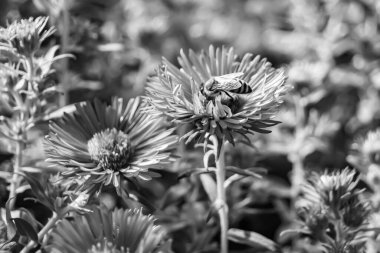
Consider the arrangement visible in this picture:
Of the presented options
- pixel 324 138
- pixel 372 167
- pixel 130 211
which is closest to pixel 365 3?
pixel 324 138

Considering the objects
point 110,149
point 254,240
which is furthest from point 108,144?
point 254,240

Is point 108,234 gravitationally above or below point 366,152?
below

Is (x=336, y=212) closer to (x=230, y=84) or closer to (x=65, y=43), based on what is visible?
(x=230, y=84)

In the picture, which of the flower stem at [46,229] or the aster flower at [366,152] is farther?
the aster flower at [366,152]

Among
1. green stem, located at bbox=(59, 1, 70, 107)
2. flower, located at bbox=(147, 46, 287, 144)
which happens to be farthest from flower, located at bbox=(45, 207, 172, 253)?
green stem, located at bbox=(59, 1, 70, 107)

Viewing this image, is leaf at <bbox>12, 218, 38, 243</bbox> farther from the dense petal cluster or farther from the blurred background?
the dense petal cluster

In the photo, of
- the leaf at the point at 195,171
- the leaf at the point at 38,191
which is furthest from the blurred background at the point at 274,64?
the leaf at the point at 38,191

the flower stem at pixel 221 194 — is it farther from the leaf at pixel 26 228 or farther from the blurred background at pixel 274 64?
the leaf at pixel 26 228

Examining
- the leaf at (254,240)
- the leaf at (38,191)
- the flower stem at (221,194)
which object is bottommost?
the leaf at (38,191)
